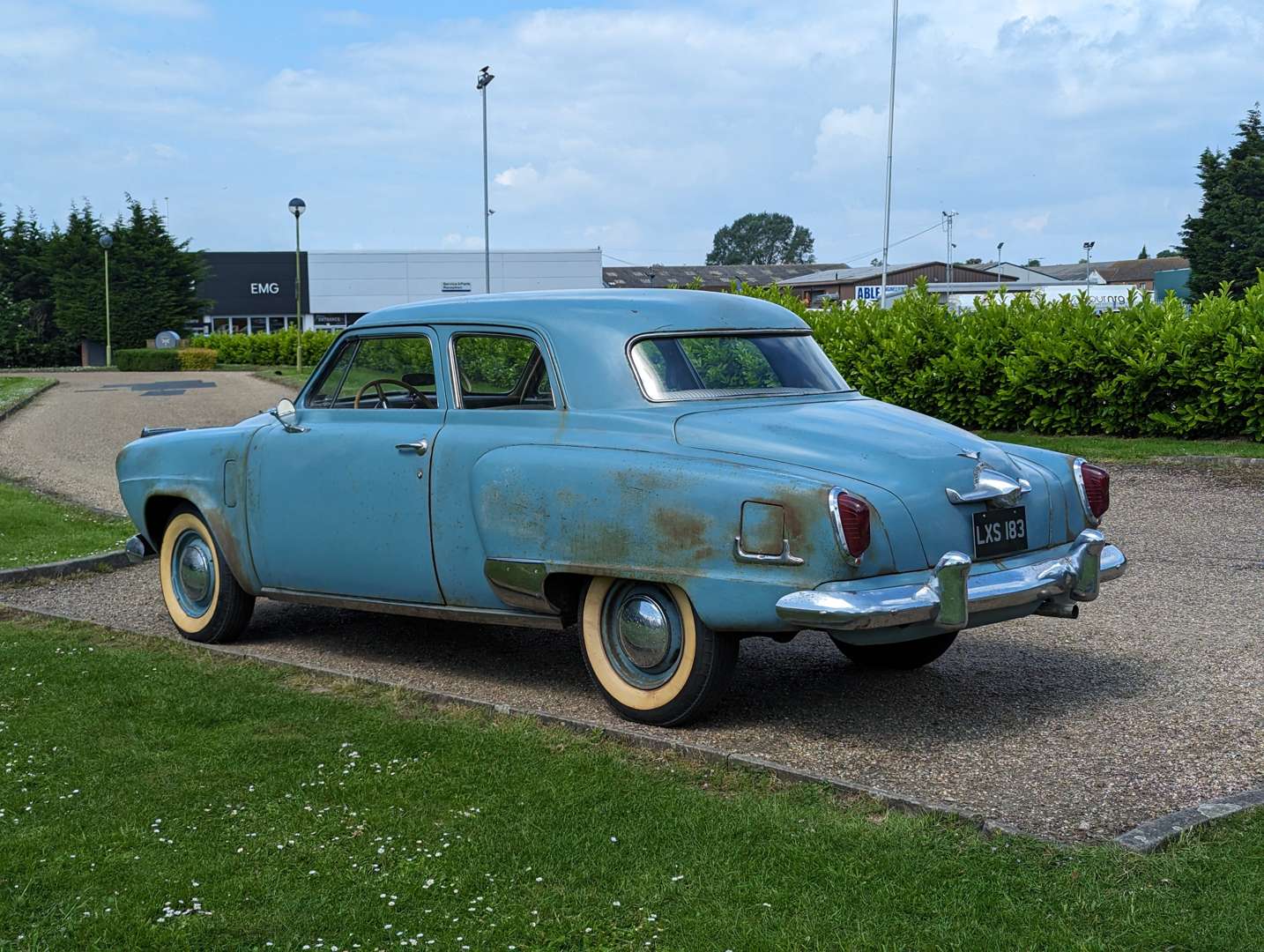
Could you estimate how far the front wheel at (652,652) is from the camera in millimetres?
5551

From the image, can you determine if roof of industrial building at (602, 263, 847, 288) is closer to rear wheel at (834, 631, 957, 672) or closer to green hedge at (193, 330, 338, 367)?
green hedge at (193, 330, 338, 367)

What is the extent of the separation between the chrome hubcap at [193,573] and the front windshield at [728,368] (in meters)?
2.87

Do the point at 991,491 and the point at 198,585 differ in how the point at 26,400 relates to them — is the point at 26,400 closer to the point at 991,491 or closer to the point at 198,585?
the point at 198,585

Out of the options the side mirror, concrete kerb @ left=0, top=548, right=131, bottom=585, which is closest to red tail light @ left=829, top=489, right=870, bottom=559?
the side mirror

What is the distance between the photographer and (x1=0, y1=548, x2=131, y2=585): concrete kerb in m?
9.52

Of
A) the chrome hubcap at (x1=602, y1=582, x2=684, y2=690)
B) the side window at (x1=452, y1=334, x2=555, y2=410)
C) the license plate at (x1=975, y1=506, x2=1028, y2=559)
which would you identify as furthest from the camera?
the side window at (x1=452, y1=334, x2=555, y2=410)

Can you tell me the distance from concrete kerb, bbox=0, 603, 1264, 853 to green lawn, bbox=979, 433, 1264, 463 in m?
9.36

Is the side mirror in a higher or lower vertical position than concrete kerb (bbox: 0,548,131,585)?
higher

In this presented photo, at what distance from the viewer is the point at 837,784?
4844mm

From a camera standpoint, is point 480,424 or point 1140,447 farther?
point 1140,447

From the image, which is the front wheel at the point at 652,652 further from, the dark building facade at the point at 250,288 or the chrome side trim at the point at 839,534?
the dark building facade at the point at 250,288

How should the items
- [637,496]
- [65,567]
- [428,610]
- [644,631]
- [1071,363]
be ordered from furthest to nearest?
[1071,363], [65,567], [428,610], [644,631], [637,496]

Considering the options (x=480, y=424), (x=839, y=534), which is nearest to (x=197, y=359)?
(x=480, y=424)

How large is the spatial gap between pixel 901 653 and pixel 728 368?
65.2 inches
